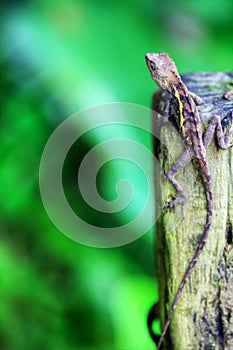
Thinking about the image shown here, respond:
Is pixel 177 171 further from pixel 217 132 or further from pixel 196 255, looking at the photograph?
pixel 196 255

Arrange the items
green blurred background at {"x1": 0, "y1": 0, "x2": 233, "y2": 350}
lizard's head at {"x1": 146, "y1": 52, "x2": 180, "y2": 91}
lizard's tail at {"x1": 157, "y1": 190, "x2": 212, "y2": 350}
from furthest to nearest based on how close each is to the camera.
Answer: green blurred background at {"x1": 0, "y1": 0, "x2": 233, "y2": 350} → lizard's head at {"x1": 146, "y1": 52, "x2": 180, "y2": 91} → lizard's tail at {"x1": 157, "y1": 190, "x2": 212, "y2": 350}

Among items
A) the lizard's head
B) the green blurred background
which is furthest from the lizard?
the green blurred background

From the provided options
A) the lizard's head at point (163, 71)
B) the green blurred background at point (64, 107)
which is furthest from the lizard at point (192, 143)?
the green blurred background at point (64, 107)

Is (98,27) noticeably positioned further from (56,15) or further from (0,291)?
(0,291)

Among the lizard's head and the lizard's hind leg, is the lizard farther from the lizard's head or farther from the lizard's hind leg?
the lizard's head

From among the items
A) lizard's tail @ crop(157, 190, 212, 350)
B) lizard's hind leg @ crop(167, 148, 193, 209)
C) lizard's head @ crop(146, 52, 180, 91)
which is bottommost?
lizard's tail @ crop(157, 190, 212, 350)

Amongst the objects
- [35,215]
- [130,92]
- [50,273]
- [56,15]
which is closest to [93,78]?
[130,92]

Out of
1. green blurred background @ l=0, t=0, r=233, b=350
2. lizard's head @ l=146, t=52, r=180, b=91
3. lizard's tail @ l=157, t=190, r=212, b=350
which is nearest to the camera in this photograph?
lizard's tail @ l=157, t=190, r=212, b=350
